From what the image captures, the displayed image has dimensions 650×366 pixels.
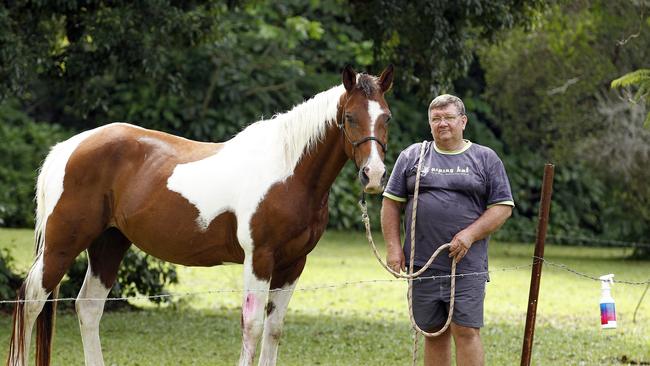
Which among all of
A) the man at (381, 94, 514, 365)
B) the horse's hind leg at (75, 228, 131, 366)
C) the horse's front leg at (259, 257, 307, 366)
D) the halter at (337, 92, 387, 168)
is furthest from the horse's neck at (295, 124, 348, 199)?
the horse's hind leg at (75, 228, 131, 366)

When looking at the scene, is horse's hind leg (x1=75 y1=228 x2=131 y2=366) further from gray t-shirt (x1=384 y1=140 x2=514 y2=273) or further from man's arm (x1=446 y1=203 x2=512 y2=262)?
man's arm (x1=446 y1=203 x2=512 y2=262)

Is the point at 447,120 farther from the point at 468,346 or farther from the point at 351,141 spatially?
the point at 468,346

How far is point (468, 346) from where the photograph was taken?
536 centimetres

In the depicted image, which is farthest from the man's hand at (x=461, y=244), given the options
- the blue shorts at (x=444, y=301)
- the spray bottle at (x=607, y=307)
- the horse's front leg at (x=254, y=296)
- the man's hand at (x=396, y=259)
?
the horse's front leg at (x=254, y=296)

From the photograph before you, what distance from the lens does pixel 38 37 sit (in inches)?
383

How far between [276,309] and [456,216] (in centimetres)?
144

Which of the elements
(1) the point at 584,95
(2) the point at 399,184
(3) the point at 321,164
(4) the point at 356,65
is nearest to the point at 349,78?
(3) the point at 321,164

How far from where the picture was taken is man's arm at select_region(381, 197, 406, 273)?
17.6ft

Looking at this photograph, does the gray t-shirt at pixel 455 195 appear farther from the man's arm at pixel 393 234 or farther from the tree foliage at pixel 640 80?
the tree foliage at pixel 640 80

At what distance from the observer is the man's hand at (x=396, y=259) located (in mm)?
5367

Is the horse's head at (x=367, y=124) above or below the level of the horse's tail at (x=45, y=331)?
above

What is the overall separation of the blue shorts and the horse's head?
580 millimetres

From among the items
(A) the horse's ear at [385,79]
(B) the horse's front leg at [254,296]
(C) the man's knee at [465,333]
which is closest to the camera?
(C) the man's knee at [465,333]

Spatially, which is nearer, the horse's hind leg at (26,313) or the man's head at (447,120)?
the man's head at (447,120)
